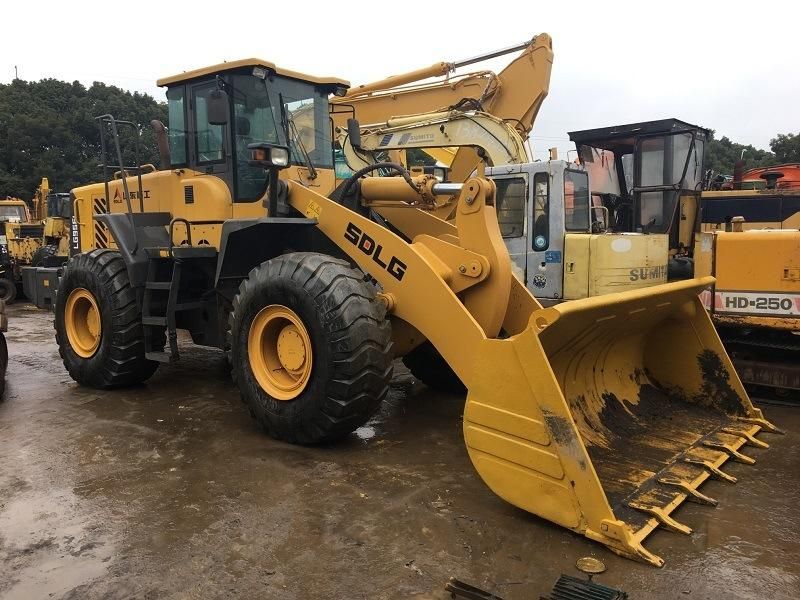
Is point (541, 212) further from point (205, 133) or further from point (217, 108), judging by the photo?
point (217, 108)

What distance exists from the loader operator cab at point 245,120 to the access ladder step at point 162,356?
150 centimetres

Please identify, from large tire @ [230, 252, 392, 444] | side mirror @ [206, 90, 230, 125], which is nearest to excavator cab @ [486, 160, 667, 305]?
side mirror @ [206, 90, 230, 125]

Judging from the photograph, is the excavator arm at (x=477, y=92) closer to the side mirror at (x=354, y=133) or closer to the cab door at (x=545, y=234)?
the cab door at (x=545, y=234)

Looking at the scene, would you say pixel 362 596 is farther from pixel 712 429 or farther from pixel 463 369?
pixel 712 429

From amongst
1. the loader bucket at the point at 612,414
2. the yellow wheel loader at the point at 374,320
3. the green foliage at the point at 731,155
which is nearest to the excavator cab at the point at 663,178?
the yellow wheel loader at the point at 374,320

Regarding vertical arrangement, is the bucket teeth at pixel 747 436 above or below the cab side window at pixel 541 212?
below

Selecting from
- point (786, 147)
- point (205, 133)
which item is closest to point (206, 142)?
point (205, 133)

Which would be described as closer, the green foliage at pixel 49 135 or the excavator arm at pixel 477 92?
the excavator arm at pixel 477 92

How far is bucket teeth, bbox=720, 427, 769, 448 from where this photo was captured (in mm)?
4398

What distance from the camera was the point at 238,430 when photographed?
195 inches

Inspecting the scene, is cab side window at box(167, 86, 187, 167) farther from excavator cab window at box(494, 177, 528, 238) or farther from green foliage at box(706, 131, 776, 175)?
green foliage at box(706, 131, 776, 175)

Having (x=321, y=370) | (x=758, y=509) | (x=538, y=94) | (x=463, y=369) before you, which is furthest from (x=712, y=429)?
(x=538, y=94)

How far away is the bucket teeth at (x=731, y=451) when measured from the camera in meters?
4.13

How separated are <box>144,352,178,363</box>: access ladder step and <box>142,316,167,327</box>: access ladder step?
0.28 m
